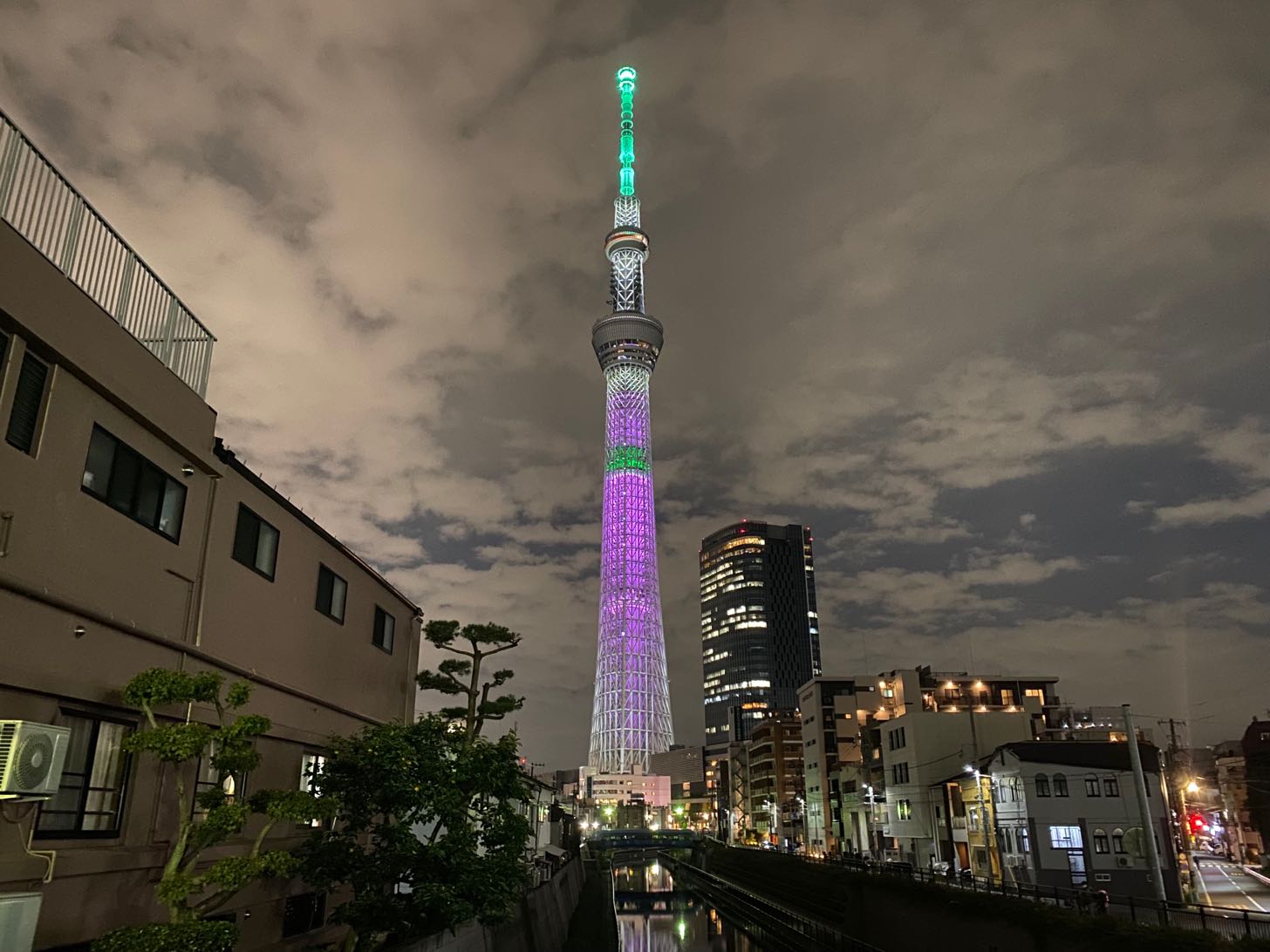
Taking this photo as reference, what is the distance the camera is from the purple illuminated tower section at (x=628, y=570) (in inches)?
4277

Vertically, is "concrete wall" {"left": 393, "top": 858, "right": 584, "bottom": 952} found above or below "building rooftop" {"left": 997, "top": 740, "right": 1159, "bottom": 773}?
below

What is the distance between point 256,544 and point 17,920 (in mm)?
7062

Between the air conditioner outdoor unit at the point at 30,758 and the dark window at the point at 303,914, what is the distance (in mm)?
7706

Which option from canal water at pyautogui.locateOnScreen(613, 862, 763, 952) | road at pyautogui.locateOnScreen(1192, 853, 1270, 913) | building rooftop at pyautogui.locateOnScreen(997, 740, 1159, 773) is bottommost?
canal water at pyautogui.locateOnScreen(613, 862, 763, 952)

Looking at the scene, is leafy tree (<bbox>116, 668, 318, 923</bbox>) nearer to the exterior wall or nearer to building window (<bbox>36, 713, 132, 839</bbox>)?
building window (<bbox>36, 713, 132, 839</bbox>)

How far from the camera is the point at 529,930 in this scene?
23.5 m

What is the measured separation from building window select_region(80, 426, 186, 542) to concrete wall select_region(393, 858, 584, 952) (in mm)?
7231

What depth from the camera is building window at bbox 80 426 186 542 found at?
1002cm

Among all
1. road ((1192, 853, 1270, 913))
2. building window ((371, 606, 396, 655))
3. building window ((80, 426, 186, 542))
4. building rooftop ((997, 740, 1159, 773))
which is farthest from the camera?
building rooftop ((997, 740, 1159, 773))

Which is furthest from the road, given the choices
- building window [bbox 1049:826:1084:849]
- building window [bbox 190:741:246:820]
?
building window [bbox 190:741:246:820]

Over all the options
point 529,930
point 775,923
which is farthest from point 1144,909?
point 775,923

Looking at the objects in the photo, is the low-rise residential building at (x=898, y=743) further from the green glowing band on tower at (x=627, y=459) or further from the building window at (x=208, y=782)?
the green glowing band on tower at (x=627, y=459)

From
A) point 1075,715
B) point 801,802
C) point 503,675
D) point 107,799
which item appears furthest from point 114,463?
point 801,802

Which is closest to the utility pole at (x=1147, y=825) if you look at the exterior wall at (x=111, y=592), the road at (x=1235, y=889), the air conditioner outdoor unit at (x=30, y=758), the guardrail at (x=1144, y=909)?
the guardrail at (x=1144, y=909)
